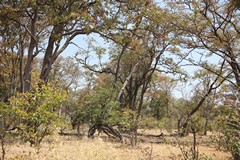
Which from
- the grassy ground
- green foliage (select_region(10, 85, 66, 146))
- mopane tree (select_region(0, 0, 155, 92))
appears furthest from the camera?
mopane tree (select_region(0, 0, 155, 92))

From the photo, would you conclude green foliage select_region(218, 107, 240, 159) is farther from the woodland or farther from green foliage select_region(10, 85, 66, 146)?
green foliage select_region(10, 85, 66, 146)

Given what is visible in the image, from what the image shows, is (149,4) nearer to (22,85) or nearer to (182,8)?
(182,8)

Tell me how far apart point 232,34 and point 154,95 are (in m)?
24.2

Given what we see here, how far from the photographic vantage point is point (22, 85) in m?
10.7

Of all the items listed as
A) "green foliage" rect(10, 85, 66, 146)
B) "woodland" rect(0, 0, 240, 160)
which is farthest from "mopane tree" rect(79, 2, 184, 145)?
"green foliage" rect(10, 85, 66, 146)

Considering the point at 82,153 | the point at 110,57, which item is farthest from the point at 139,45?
the point at 82,153

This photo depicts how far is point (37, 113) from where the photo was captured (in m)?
6.11

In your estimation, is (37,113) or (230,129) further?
(37,113)

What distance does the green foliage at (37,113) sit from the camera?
610 cm

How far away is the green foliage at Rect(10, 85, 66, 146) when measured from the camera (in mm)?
6098

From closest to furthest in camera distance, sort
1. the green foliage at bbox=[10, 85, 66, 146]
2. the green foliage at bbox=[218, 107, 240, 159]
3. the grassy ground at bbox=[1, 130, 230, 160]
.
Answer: the green foliage at bbox=[218, 107, 240, 159] < the green foliage at bbox=[10, 85, 66, 146] < the grassy ground at bbox=[1, 130, 230, 160]

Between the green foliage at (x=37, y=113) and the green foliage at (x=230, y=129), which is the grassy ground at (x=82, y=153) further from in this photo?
the green foliage at (x=230, y=129)

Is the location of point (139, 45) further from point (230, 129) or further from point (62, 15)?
point (230, 129)

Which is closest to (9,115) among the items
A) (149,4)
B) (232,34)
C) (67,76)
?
(149,4)
